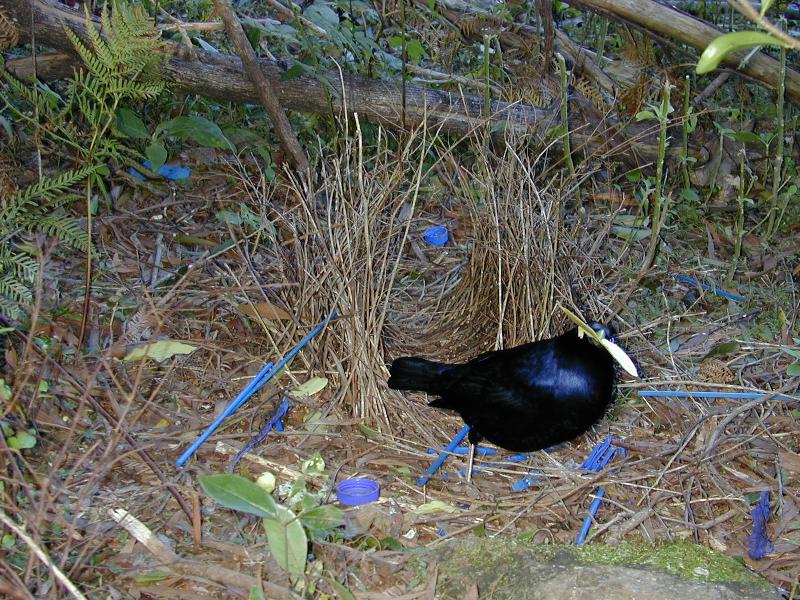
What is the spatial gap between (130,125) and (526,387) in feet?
6.59

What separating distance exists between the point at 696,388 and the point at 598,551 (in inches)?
41.2

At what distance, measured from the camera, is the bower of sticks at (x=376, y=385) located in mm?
2303

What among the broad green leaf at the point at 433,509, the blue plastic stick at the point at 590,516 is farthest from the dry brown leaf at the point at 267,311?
the blue plastic stick at the point at 590,516

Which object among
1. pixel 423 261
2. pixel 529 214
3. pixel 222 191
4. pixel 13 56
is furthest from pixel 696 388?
pixel 13 56

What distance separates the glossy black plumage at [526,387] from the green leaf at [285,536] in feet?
3.07

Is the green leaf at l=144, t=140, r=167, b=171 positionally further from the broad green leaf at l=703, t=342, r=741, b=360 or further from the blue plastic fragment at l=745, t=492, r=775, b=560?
the blue plastic fragment at l=745, t=492, r=775, b=560

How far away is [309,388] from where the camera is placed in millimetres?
2775

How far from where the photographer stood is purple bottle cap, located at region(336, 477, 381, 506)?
242cm

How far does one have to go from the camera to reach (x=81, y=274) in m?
3.22

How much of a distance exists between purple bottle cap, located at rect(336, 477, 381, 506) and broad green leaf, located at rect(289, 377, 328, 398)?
38 centimetres

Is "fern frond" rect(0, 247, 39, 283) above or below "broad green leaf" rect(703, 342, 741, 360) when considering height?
above

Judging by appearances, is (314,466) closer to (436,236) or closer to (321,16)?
(436,236)

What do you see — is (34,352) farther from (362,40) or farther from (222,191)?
(362,40)

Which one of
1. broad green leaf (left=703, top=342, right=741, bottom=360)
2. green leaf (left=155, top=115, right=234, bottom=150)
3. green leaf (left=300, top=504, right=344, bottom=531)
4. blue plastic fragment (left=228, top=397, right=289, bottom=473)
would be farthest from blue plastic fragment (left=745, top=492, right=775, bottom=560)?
green leaf (left=155, top=115, right=234, bottom=150)
